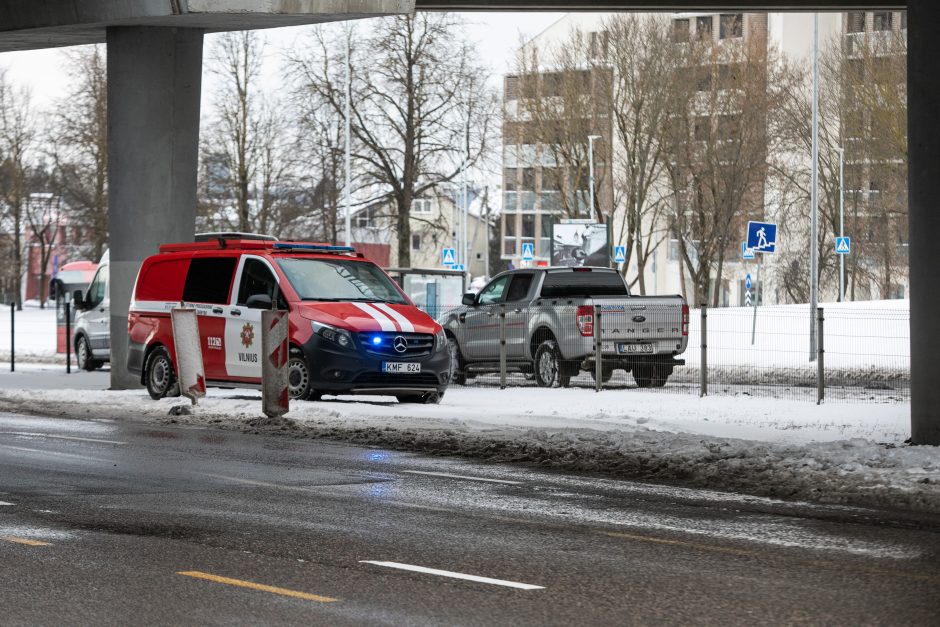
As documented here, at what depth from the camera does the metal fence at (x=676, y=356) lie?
22719mm

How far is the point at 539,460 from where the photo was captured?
45.1ft

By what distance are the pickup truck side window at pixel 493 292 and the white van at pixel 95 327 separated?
9914mm

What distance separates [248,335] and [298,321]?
0.88m

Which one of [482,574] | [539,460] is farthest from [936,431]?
[482,574]

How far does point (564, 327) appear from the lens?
23.5 metres

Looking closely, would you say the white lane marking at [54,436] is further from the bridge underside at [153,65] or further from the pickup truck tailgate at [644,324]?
the pickup truck tailgate at [644,324]

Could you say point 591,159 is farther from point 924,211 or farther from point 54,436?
point 924,211

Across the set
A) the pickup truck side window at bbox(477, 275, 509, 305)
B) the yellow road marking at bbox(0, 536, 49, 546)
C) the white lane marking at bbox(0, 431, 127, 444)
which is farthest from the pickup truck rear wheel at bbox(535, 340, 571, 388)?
the yellow road marking at bbox(0, 536, 49, 546)

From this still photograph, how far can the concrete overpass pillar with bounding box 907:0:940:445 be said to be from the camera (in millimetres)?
13547

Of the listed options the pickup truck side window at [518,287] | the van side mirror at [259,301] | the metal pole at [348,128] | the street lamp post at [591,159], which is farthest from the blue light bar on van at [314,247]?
the street lamp post at [591,159]

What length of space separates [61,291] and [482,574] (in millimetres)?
33765

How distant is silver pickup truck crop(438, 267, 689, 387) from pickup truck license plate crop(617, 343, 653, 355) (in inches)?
0.6

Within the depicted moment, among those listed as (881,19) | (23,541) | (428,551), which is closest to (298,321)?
(23,541)

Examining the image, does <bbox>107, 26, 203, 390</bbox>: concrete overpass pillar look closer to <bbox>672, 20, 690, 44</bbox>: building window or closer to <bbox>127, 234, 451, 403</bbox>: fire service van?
<bbox>127, 234, 451, 403</bbox>: fire service van
